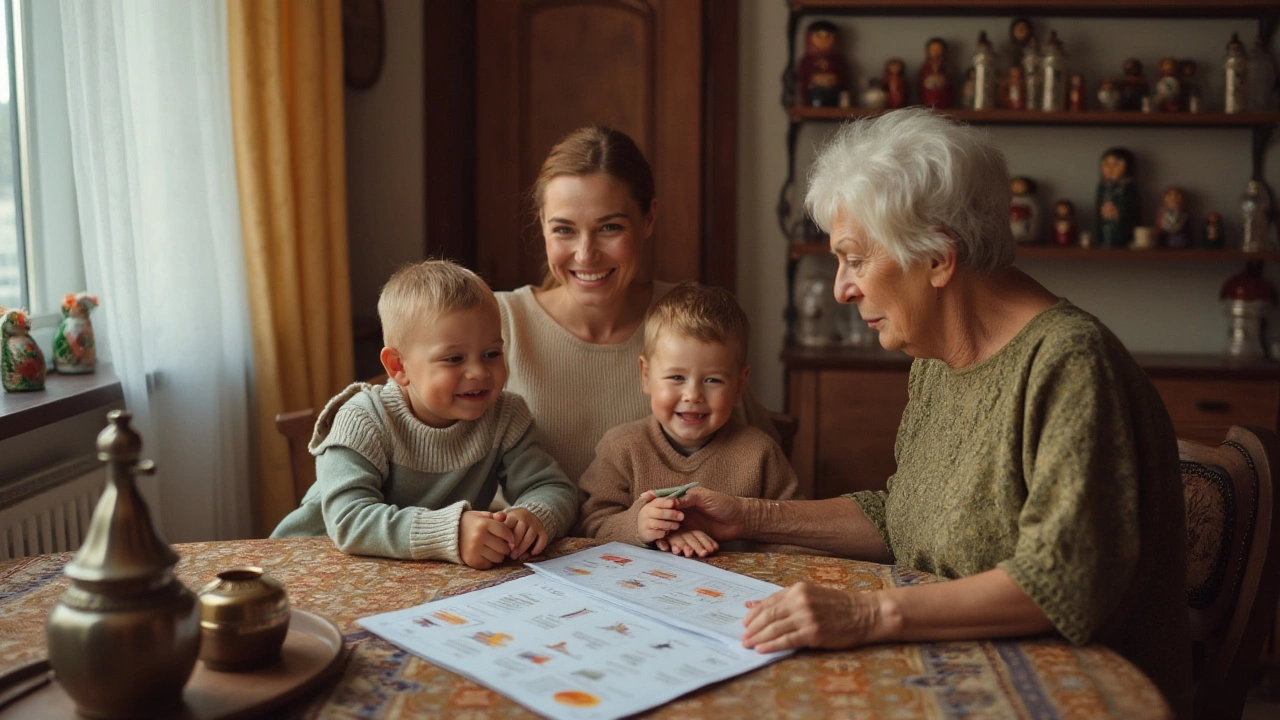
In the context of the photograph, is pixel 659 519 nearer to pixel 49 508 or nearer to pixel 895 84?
pixel 49 508

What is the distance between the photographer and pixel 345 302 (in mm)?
3275

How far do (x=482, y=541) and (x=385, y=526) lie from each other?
150 millimetres

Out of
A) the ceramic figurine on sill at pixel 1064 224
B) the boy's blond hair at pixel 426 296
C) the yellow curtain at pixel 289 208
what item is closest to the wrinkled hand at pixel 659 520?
the boy's blond hair at pixel 426 296

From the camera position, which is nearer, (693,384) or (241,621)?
(241,621)

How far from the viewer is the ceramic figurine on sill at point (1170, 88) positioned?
11.6 ft

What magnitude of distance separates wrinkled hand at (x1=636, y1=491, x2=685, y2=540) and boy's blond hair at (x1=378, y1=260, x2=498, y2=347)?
1.47 feet

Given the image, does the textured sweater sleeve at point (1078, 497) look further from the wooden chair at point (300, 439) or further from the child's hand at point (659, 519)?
the wooden chair at point (300, 439)

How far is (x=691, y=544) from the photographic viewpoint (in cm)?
158

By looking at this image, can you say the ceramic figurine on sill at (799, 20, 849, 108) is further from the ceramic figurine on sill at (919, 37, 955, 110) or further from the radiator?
the radiator

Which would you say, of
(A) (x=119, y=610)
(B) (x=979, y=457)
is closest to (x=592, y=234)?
(B) (x=979, y=457)

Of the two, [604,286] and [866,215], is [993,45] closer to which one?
[604,286]

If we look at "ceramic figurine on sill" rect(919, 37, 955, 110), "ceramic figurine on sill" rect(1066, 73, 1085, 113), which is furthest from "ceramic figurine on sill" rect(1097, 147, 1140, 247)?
"ceramic figurine on sill" rect(919, 37, 955, 110)

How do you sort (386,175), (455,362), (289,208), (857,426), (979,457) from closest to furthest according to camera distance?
(979,457), (455,362), (289,208), (857,426), (386,175)

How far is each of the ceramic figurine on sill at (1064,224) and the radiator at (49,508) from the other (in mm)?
3027
